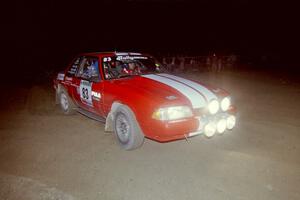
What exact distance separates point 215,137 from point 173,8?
53.0m

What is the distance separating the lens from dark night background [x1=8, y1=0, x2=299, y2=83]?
1142 inches

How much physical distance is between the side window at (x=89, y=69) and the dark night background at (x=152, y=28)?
14.7m

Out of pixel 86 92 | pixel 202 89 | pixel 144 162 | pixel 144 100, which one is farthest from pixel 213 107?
pixel 86 92

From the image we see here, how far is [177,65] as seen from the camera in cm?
1517

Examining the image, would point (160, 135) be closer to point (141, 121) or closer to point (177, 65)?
point (141, 121)

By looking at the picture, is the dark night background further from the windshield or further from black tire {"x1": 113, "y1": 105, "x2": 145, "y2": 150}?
black tire {"x1": 113, "y1": 105, "x2": 145, "y2": 150}

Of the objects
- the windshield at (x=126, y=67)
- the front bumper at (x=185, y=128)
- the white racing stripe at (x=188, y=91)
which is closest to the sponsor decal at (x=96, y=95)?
the windshield at (x=126, y=67)

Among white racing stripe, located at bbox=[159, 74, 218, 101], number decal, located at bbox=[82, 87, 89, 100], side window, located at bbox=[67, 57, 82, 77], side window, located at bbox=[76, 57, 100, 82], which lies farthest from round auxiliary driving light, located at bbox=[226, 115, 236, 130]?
side window, located at bbox=[67, 57, 82, 77]

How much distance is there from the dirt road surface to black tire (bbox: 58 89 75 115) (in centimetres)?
17

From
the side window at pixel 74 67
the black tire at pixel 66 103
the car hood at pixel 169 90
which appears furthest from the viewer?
the black tire at pixel 66 103

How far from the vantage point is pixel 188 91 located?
4.84m

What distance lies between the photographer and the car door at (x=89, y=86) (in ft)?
18.1

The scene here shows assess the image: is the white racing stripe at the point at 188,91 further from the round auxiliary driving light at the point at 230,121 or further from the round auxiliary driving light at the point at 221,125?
the round auxiliary driving light at the point at 230,121

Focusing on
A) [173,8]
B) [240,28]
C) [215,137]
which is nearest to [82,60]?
[215,137]
